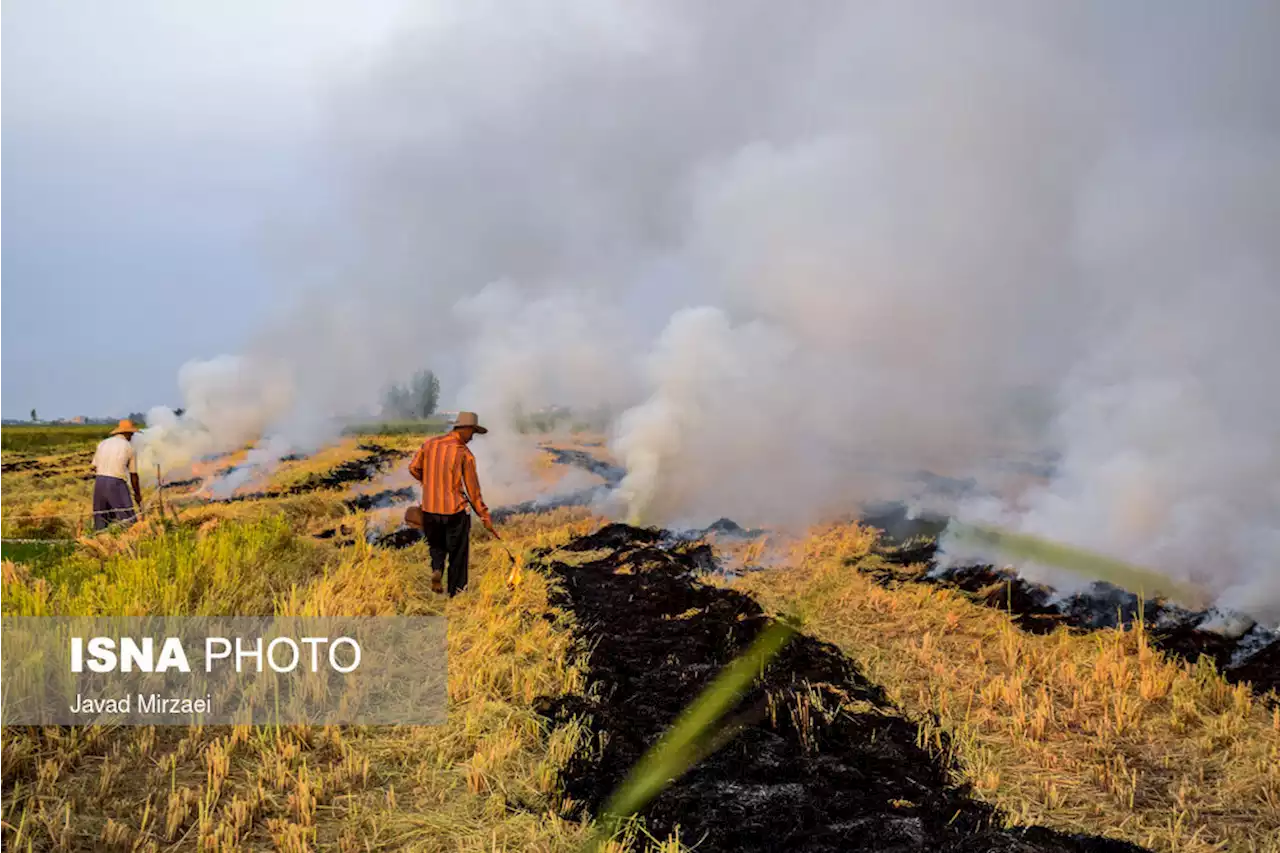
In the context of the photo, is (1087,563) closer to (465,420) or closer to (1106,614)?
(1106,614)

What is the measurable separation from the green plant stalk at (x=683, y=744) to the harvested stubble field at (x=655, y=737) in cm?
11

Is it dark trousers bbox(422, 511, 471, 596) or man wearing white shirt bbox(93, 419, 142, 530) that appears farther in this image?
man wearing white shirt bbox(93, 419, 142, 530)

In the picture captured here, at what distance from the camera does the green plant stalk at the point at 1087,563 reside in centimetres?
796

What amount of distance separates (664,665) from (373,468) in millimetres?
21217

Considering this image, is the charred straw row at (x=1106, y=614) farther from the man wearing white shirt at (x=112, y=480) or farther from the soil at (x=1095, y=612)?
the man wearing white shirt at (x=112, y=480)

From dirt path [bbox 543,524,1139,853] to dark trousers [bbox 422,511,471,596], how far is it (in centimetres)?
130

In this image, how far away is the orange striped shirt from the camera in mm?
8047

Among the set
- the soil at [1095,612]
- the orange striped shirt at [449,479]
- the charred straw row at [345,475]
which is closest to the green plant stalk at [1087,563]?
the soil at [1095,612]

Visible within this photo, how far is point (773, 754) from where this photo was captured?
186 inches

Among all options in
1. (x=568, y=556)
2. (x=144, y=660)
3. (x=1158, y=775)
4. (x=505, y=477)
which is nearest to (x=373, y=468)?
(x=505, y=477)

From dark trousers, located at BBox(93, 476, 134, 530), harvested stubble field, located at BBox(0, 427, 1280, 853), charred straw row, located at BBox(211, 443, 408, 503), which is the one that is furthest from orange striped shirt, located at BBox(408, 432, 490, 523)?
charred straw row, located at BBox(211, 443, 408, 503)

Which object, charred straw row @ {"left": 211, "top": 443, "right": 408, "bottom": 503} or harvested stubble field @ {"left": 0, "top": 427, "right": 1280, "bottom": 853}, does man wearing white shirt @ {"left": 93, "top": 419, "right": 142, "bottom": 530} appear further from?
charred straw row @ {"left": 211, "top": 443, "right": 408, "bottom": 503}

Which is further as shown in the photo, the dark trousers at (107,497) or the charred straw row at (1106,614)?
the dark trousers at (107,497)

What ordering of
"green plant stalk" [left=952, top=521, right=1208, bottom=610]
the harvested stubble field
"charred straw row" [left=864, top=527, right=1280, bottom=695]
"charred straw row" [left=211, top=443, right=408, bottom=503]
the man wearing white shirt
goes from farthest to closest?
1. "charred straw row" [left=211, top=443, right=408, bottom=503]
2. the man wearing white shirt
3. "green plant stalk" [left=952, top=521, right=1208, bottom=610]
4. "charred straw row" [left=864, top=527, right=1280, bottom=695]
5. the harvested stubble field
